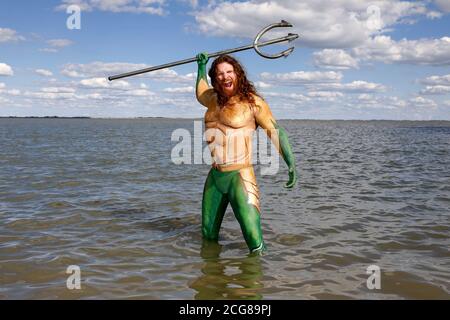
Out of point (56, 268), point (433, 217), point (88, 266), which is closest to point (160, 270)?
point (88, 266)

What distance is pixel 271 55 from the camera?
5.93m

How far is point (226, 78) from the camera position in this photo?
231 inches

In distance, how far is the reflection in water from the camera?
4894mm

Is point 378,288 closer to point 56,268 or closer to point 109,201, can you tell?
point 56,268

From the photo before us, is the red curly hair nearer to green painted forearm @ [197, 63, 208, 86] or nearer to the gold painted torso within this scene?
the gold painted torso

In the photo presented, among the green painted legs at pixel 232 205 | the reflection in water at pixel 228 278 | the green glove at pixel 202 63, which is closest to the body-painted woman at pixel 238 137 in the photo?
the green painted legs at pixel 232 205

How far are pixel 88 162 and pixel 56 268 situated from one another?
44.3ft

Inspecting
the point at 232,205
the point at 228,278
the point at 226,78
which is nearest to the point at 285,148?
the point at 232,205

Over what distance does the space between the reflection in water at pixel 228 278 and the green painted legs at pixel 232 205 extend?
32 cm

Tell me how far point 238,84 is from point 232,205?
5.14 feet

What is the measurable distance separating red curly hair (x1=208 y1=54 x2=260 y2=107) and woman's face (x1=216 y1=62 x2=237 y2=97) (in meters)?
0.04

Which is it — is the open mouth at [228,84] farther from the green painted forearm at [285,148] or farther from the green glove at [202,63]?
the green painted forearm at [285,148]

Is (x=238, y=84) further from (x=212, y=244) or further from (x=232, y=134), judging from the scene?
(x=212, y=244)

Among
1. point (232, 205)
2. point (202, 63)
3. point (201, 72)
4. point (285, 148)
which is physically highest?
point (202, 63)
